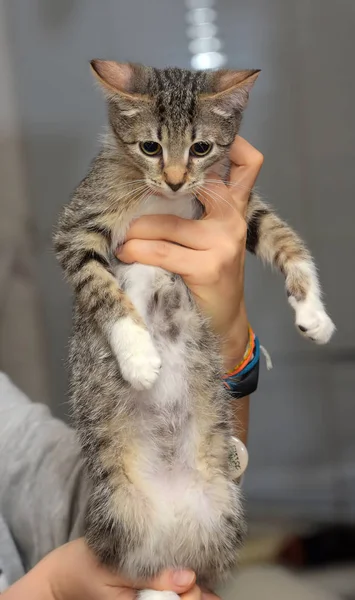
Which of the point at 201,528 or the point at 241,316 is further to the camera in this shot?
Result: the point at 241,316

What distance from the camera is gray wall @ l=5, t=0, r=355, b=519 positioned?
5.07ft

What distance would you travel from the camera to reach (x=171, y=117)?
32.1 inches

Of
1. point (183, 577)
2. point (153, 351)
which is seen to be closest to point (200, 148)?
point (153, 351)

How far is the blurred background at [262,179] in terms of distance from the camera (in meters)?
1.55

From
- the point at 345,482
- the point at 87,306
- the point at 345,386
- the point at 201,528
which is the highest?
the point at 87,306

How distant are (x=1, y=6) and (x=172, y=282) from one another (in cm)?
121

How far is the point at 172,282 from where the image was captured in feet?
2.81

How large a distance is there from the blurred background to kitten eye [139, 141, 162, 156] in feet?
2.56

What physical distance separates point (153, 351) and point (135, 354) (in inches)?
1.0

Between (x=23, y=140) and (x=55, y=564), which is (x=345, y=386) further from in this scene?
(x=23, y=140)

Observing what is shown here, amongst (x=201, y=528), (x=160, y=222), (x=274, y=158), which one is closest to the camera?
(x=201, y=528)

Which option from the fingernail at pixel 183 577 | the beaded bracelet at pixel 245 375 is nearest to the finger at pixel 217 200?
the beaded bracelet at pixel 245 375

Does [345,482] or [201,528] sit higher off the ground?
[201,528]

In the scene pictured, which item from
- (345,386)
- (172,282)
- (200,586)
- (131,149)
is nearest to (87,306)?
(172,282)
